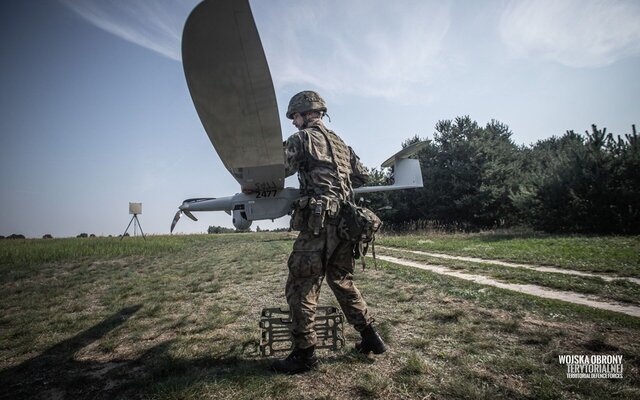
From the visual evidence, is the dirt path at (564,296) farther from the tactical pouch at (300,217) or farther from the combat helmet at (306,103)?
the combat helmet at (306,103)

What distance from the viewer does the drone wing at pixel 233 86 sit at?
2.77 m

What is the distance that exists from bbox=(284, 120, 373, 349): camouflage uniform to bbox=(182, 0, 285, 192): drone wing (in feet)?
1.40

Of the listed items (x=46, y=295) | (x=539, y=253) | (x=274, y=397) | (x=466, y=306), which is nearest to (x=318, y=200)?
(x=274, y=397)

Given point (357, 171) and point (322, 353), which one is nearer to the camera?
point (322, 353)

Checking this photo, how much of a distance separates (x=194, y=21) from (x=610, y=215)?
64.5 ft

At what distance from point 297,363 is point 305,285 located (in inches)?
29.5

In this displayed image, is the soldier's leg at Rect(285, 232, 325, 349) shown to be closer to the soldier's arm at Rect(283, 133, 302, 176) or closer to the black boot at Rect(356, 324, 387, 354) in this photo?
the black boot at Rect(356, 324, 387, 354)

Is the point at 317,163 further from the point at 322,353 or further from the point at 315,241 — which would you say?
the point at 322,353

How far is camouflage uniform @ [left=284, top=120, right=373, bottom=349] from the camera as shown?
2.89 m

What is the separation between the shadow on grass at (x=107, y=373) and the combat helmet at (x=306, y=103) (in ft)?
9.58

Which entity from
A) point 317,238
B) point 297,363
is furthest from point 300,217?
point 297,363

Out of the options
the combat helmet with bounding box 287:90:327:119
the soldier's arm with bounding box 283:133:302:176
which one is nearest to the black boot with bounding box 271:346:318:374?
the soldier's arm with bounding box 283:133:302:176

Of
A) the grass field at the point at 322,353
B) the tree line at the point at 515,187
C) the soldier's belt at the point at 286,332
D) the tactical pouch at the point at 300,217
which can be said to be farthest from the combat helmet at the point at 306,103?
the tree line at the point at 515,187

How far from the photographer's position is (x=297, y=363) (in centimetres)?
280
